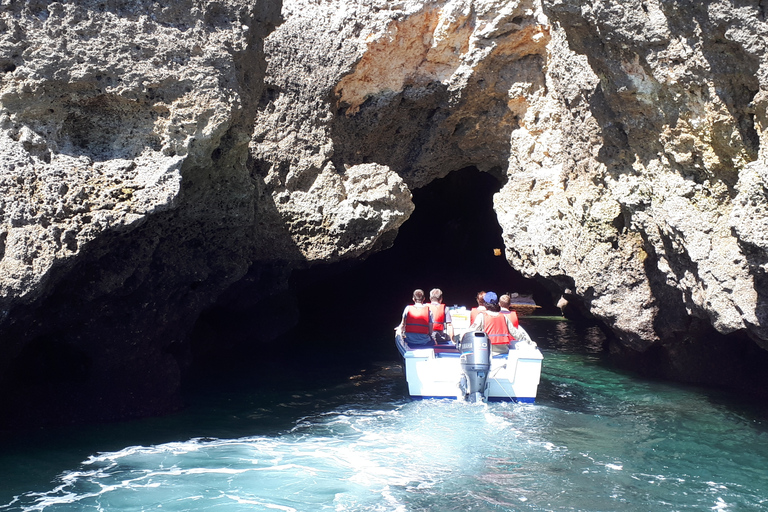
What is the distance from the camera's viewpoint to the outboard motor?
24.8 ft

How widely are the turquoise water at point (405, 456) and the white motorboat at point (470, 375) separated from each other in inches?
6.5

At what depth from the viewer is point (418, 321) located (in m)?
8.72

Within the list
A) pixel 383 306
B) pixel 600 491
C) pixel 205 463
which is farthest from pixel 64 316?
pixel 383 306

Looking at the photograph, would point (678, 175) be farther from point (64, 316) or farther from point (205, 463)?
point (64, 316)

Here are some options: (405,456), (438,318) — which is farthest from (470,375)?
(405,456)

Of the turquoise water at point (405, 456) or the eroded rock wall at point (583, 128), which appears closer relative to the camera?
the turquoise water at point (405, 456)

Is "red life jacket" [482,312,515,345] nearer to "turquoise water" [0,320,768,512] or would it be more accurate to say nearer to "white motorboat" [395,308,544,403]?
"white motorboat" [395,308,544,403]

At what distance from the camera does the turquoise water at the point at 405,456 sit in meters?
5.20

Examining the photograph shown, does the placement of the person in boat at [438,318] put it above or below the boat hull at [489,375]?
above

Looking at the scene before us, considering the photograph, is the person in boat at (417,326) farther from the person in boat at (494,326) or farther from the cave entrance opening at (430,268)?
the cave entrance opening at (430,268)

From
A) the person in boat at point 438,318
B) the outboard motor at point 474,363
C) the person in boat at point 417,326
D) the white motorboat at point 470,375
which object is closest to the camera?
the outboard motor at point 474,363

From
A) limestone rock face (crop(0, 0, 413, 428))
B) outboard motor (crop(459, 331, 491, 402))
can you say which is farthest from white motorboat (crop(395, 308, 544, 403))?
limestone rock face (crop(0, 0, 413, 428))

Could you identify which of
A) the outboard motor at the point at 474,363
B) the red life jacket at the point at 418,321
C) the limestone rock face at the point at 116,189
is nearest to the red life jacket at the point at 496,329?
the outboard motor at the point at 474,363

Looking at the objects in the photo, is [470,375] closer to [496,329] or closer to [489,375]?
[489,375]
